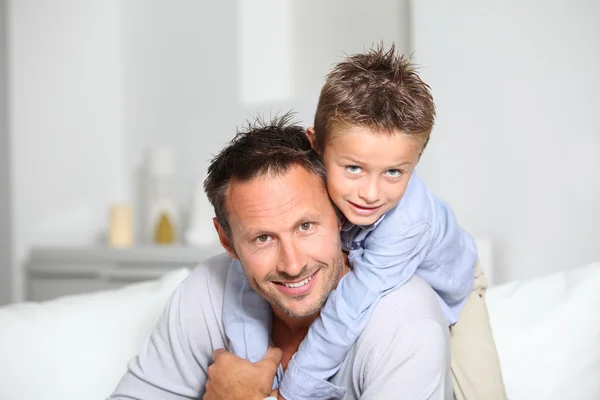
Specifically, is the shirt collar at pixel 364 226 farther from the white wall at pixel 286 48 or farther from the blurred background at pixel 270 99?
the white wall at pixel 286 48

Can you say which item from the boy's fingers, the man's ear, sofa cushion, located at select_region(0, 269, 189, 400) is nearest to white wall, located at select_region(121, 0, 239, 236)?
sofa cushion, located at select_region(0, 269, 189, 400)

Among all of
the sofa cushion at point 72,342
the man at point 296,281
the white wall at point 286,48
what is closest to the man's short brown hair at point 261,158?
the man at point 296,281

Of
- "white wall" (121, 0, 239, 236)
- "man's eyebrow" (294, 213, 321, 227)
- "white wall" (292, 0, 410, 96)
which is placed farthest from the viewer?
"white wall" (121, 0, 239, 236)

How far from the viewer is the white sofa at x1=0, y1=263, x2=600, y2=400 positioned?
1811 millimetres

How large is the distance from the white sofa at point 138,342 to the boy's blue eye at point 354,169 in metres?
0.68

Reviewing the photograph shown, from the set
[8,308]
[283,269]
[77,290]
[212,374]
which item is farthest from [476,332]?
[77,290]

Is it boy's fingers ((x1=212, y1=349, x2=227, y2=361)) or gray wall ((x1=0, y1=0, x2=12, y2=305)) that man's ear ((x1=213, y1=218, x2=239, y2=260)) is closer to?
boy's fingers ((x1=212, y1=349, x2=227, y2=361))

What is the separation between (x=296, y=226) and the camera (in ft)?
5.32

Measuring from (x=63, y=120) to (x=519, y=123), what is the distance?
259 centimetres

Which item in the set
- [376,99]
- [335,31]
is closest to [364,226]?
[376,99]

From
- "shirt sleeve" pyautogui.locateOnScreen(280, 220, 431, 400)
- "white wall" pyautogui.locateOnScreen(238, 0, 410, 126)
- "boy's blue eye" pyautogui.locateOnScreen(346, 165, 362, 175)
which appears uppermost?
"white wall" pyautogui.locateOnScreen(238, 0, 410, 126)

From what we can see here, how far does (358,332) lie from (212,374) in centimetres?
40

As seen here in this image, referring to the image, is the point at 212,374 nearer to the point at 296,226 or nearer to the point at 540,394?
the point at 296,226

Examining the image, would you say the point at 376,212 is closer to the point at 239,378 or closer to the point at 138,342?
the point at 239,378
